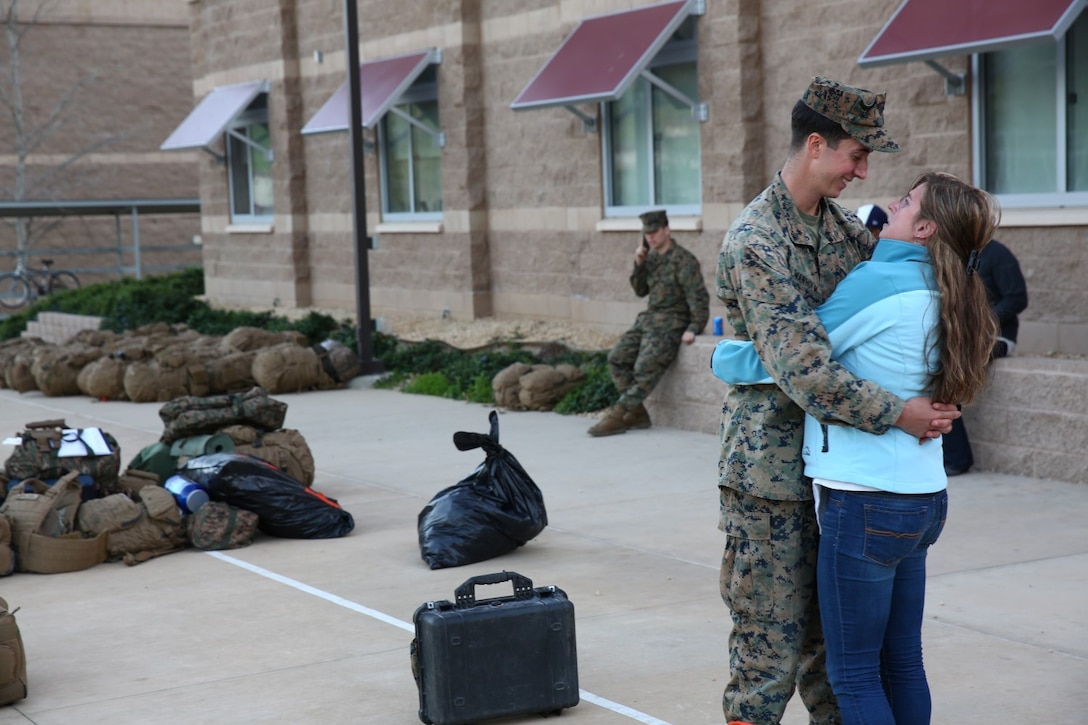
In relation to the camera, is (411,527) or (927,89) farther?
(927,89)

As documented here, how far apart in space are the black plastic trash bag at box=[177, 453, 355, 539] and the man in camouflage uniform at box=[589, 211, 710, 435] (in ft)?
12.7

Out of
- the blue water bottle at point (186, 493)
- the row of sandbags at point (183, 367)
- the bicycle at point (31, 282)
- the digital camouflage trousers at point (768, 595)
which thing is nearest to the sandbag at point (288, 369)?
the row of sandbags at point (183, 367)

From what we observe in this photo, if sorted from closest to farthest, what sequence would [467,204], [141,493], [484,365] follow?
[141,493], [484,365], [467,204]

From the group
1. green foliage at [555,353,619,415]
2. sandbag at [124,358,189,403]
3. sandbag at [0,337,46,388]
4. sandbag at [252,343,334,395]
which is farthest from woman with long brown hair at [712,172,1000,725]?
sandbag at [0,337,46,388]

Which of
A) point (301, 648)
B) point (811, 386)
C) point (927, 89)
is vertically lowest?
point (301, 648)

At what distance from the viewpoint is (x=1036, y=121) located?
39.2 feet

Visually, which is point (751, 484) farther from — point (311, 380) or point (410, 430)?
point (311, 380)

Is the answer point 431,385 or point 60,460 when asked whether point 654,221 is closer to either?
point 431,385

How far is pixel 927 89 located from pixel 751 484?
955cm

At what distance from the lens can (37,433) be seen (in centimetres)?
826

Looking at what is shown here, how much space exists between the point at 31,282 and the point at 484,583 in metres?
31.7

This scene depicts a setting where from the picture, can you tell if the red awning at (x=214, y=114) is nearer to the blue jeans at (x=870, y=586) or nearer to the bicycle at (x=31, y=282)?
the bicycle at (x=31, y=282)

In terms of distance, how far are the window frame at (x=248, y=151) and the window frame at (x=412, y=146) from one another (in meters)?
3.29

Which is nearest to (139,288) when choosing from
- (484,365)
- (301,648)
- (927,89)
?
(484,365)
